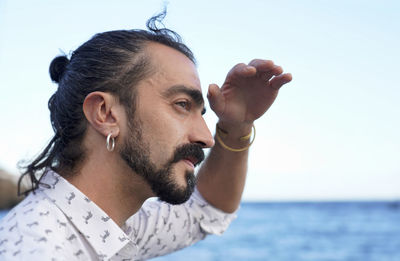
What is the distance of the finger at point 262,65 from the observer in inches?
89.0

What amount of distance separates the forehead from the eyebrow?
18 millimetres

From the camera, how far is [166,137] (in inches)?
81.6

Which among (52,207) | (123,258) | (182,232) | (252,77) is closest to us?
(52,207)

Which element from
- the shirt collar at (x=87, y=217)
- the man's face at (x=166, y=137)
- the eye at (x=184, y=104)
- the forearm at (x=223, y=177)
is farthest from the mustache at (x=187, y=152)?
the forearm at (x=223, y=177)

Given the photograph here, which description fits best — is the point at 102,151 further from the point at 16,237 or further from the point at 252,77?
the point at 252,77

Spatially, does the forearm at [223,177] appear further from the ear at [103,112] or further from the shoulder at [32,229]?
the shoulder at [32,229]

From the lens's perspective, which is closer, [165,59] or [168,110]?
[168,110]

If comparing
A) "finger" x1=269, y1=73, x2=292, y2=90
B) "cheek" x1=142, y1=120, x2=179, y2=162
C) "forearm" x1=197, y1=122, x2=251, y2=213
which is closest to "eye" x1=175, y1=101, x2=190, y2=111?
"cheek" x1=142, y1=120, x2=179, y2=162

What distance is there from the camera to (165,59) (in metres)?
2.25

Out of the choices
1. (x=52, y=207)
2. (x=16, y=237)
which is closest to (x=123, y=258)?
(x=52, y=207)

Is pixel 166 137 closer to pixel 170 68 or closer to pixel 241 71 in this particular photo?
pixel 170 68

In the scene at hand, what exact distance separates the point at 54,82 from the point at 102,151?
59cm

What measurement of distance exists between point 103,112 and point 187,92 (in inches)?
14.5

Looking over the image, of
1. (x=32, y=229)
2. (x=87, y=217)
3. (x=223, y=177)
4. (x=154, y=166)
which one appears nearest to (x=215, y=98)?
(x=223, y=177)
